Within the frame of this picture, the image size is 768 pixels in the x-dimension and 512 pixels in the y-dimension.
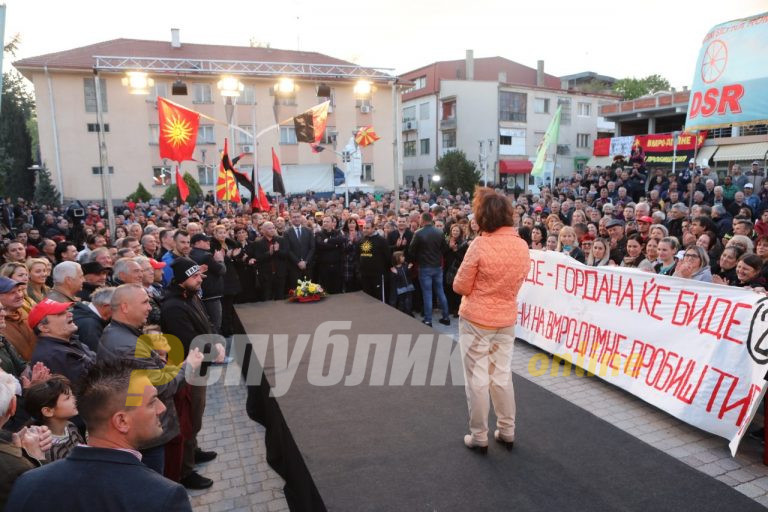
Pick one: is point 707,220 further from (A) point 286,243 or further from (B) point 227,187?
(B) point 227,187

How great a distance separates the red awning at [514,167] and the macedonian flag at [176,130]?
31.9 m

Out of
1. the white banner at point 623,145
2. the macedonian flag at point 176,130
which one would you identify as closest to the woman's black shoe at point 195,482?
the macedonian flag at point 176,130

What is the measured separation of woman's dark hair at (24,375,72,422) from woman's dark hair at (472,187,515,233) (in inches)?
113

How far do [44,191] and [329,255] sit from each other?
26.2 meters

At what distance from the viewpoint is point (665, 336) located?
5.20 m

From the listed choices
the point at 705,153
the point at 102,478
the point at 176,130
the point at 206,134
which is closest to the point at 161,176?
the point at 206,134

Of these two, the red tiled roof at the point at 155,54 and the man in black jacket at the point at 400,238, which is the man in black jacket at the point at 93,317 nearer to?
the man in black jacket at the point at 400,238

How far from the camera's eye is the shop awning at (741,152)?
1099 inches

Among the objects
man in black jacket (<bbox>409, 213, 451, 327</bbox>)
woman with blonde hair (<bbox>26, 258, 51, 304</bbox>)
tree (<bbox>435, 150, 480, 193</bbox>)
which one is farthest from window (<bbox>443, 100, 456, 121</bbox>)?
woman with blonde hair (<bbox>26, 258, 51, 304</bbox>)

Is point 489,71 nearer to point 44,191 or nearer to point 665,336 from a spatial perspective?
point 44,191

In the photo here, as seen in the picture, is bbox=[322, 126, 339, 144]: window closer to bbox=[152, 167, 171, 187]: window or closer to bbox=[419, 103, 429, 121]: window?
bbox=[152, 167, 171, 187]: window

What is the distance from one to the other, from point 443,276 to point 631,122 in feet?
117

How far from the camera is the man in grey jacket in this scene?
3.21 m

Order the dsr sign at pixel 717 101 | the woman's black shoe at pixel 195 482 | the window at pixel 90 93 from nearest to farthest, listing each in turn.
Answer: the woman's black shoe at pixel 195 482 → the dsr sign at pixel 717 101 → the window at pixel 90 93
